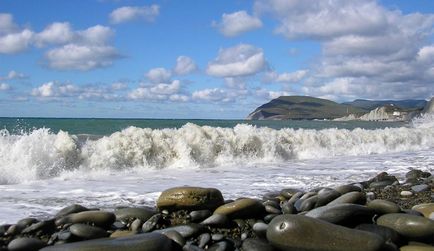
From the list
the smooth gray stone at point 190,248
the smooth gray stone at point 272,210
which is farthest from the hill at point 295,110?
the smooth gray stone at point 190,248

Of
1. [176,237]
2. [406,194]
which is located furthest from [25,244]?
[406,194]

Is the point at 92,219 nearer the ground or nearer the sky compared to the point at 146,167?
nearer the sky

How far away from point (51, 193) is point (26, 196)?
0.53 m

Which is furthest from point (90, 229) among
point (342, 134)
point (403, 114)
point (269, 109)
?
point (269, 109)

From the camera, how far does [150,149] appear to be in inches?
599

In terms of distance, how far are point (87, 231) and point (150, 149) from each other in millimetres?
9849

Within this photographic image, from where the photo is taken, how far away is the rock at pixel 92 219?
5832 mm

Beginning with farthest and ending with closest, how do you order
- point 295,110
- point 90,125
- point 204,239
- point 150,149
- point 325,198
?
point 295,110 → point 90,125 → point 150,149 → point 325,198 → point 204,239

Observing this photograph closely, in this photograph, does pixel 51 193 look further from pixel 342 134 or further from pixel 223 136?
pixel 342 134

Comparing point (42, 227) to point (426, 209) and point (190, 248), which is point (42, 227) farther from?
point (426, 209)

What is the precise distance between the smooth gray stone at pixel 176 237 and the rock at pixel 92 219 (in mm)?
975

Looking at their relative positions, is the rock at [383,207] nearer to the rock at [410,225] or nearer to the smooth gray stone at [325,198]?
the rock at [410,225]

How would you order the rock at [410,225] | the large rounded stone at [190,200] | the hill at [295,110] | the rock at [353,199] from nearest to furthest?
the rock at [410,225] < the large rounded stone at [190,200] < the rock at [353,199] < the hill at [295,110]

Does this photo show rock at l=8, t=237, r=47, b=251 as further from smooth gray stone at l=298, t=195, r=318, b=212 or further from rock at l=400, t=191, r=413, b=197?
rock at l=400, t=191, r=413, b=197
